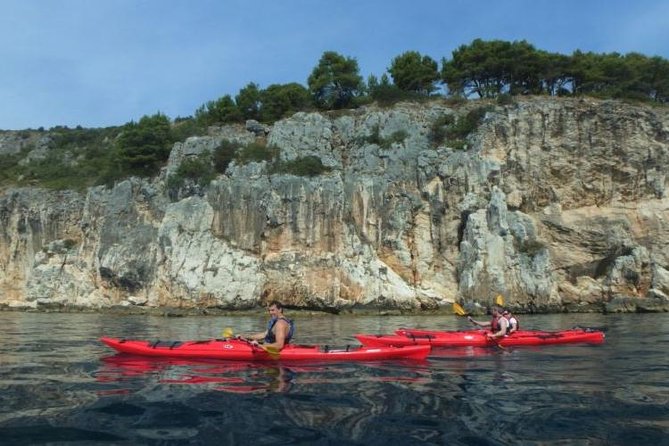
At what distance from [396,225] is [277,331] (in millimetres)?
27864

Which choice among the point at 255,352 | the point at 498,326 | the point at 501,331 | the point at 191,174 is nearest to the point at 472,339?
the point at 501,331

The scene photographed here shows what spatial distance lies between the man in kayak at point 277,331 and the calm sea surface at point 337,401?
1.68 ft

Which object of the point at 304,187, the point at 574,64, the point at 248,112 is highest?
the point at 574,64

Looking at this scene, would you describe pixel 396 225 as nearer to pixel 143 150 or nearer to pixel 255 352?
pixel 143 150

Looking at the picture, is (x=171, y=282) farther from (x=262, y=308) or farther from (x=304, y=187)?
(x=304, y=187)

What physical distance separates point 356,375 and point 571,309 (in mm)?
30639

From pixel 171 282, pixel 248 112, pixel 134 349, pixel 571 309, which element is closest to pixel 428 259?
pixel 571 309

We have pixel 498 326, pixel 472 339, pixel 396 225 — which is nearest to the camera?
pixel 472 339

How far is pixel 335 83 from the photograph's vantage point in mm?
52688

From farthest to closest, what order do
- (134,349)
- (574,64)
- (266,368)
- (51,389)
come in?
(574,64) < (134,349) < (266,368) < (51,389)

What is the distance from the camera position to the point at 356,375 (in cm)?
1099

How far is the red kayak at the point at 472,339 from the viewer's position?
16062 mm

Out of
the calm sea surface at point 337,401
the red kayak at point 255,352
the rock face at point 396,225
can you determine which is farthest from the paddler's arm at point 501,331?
the rock face at point 396,225

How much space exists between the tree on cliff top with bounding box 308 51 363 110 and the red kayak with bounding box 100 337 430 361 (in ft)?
133
